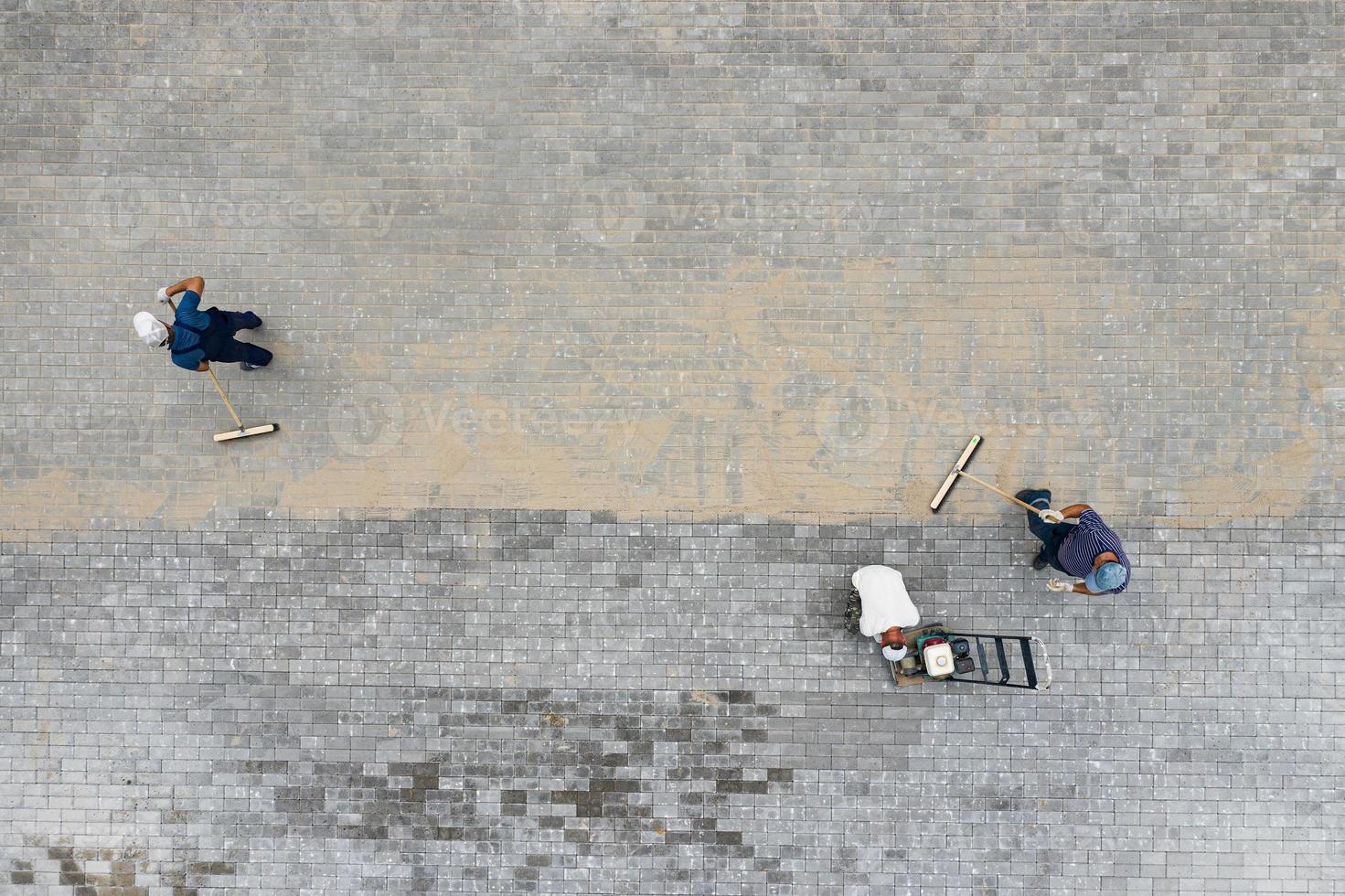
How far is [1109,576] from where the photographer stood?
19.8ft

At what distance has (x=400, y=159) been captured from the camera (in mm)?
7074

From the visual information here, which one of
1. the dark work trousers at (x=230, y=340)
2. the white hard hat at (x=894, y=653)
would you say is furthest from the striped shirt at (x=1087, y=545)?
the dark work trousers at (x=230, y=340)

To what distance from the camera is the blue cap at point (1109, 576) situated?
6.04 meters

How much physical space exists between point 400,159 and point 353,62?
98cm

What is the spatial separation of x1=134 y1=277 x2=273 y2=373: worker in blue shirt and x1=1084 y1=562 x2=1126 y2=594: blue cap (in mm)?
7271

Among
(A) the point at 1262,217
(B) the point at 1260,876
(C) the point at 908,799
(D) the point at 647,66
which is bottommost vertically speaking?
(B) the point at 1260,876

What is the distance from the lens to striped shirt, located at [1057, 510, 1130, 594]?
621 cm

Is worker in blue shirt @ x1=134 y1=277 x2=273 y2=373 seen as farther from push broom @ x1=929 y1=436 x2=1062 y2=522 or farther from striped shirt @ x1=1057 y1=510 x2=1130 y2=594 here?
striped shirt @ x1=1057 y1=510 x2=1130 y2=594

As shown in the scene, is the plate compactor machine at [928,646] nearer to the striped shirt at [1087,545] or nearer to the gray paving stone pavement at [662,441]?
the gray paving stone pavement at [662,441]

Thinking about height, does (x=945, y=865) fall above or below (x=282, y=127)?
below

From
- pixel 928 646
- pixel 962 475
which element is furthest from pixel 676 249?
pixel 928 646

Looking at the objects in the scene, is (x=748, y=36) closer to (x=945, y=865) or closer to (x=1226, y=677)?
(x=1226, y=677)

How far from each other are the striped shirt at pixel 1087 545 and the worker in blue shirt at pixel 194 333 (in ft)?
23.2

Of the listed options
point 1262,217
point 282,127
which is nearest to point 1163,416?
point 1262,217
